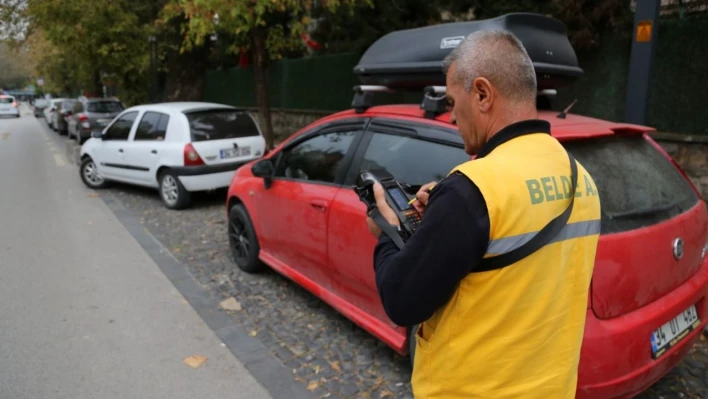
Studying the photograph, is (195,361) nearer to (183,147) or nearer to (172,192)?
(183,147)

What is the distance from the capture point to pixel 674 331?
286 cm

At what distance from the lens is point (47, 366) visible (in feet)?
12.4

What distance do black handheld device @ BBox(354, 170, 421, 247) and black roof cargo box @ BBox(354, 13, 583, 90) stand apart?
6.28ft

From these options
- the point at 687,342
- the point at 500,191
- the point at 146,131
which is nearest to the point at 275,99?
the point at 146,131

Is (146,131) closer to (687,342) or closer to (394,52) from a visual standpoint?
(394,52)

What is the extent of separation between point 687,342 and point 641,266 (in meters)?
0.64

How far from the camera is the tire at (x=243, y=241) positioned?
17.5ft

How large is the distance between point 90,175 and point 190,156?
335 cm

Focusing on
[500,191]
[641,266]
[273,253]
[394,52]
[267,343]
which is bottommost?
[267,343]

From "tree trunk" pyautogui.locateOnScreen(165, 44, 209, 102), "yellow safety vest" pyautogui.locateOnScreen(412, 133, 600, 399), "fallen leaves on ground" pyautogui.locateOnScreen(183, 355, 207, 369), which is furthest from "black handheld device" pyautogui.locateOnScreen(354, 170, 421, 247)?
"tree trunk" pyautogui.locateOnScreen(165, 44, 209, 102)

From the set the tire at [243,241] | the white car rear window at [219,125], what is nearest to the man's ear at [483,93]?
the tire at [243,241]

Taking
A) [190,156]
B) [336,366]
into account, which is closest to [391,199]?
[336,366]

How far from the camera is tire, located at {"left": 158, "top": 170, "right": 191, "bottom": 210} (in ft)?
27.8

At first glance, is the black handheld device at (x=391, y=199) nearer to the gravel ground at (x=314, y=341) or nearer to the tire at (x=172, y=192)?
the gravel ground at (x=314, y=341)
